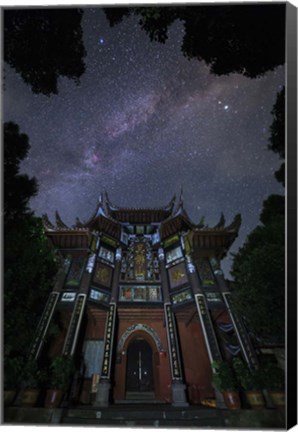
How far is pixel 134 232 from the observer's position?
18.8 m

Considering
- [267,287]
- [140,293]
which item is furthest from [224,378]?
[140,293]

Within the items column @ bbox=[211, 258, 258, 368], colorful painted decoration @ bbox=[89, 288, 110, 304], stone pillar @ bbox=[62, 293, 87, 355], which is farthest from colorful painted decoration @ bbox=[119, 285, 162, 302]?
column @ bbox=[211, 258, 258, 368]

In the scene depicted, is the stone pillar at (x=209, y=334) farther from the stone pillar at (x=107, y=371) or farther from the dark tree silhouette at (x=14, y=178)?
the dark tree silhouette at (x=14, y=178)

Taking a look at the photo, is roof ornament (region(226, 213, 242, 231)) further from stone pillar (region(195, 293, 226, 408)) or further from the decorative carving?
the decorative carving

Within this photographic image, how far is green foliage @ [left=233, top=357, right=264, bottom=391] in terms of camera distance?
7.88 meters

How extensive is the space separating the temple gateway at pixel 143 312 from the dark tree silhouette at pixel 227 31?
8.94 meters

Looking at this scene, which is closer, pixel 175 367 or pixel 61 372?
pixel 61 372

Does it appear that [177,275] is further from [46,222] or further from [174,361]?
[46,222]

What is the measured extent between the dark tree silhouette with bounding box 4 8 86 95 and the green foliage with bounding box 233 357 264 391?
10023mm

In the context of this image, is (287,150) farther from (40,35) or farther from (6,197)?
(6,197)

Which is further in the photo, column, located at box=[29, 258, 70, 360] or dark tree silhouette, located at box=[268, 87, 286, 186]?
column, located at box=[29, 258, 70, 360]

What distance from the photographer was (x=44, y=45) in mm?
6891

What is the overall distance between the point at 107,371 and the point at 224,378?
13.9 ft

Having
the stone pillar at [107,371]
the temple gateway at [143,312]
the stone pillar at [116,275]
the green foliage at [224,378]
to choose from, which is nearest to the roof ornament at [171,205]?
the temple gateway at [143,312]
